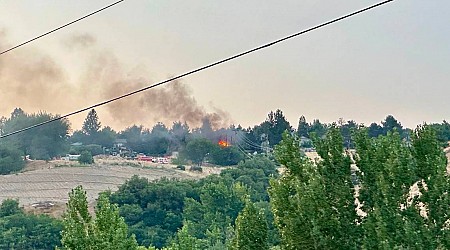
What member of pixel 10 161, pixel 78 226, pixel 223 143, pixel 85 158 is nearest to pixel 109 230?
pixel 78 226

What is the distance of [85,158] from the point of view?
4951 inches

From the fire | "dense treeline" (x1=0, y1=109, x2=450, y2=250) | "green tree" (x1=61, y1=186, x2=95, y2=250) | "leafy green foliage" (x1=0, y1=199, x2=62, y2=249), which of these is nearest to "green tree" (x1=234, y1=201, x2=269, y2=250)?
"dense treeline" (x1=0, y1=109, x2=450, y2=250)

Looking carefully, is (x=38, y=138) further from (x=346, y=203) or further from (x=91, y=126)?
(x=346, y=203)

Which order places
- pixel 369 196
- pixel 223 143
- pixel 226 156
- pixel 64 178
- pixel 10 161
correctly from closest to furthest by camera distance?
1. pixel 369 196
2. pixel 64 178
3. pixel 10 161
4. pixel 226 156
5. pixel 223 143

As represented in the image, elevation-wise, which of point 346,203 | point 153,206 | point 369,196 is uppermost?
point 153,206

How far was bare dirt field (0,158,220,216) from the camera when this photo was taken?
10275cm

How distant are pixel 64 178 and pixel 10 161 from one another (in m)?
9.82

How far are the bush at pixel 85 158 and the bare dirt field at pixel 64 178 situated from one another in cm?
119

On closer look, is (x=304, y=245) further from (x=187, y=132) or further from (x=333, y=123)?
(x=187, y=132)

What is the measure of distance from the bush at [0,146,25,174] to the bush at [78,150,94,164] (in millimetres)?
9568

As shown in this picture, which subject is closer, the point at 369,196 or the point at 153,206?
the point at 369,196

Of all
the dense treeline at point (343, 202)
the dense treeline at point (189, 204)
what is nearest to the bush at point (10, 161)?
the dense treeline at point (189, 204)

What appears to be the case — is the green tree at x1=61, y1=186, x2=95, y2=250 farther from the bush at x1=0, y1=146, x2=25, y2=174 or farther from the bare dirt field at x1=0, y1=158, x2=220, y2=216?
the bush at x1=0, y1=146, x2=25, y2=174

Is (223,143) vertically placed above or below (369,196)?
above
